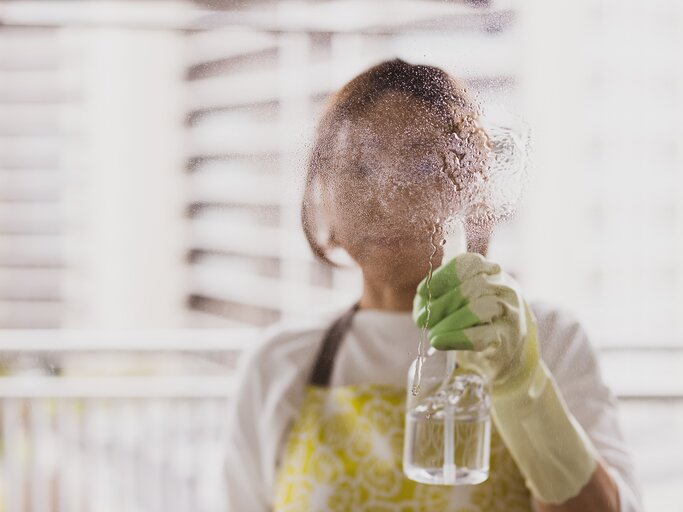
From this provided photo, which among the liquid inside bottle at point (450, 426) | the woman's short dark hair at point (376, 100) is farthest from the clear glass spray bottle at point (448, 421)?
the woman's short dark hair at point (376, 100)

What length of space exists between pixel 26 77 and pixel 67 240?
0.40ft

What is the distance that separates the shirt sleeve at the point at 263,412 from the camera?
59 cm

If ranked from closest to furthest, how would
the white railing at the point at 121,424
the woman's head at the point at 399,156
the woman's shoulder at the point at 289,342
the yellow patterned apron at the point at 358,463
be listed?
the woman's head at the point at 399,156, the yellow patterned apron at the point at 358,463, the woman's shoulder at the point at 289,342, the white railing at the point at 121,424

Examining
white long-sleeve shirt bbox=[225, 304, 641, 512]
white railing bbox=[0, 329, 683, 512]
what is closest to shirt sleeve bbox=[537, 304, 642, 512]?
white long-sleeve shirt bbox=[225, 304, 641, 512]

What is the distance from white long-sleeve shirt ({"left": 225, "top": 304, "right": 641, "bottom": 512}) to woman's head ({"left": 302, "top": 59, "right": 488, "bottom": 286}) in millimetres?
71

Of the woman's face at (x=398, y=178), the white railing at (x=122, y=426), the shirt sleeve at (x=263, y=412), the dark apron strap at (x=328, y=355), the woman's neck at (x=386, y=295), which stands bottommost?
the white railing at (x=122, y=426)

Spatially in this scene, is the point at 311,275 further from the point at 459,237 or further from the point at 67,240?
the point at 67,240

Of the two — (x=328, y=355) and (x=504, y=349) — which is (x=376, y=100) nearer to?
(x=504, y=349)

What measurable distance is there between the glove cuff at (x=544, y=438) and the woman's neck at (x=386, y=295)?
0.07 meters

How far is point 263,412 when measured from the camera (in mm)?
604

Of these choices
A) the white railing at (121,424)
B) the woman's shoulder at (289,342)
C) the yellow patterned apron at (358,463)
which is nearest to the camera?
the yellow patterned apron at (358,463)

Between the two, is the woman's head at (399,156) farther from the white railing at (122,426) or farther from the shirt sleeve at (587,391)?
the white railing at (122,426)

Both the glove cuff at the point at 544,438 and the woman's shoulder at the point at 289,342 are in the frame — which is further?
the woman's shoulder at the point at 289,342

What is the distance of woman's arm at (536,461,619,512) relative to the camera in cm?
46
